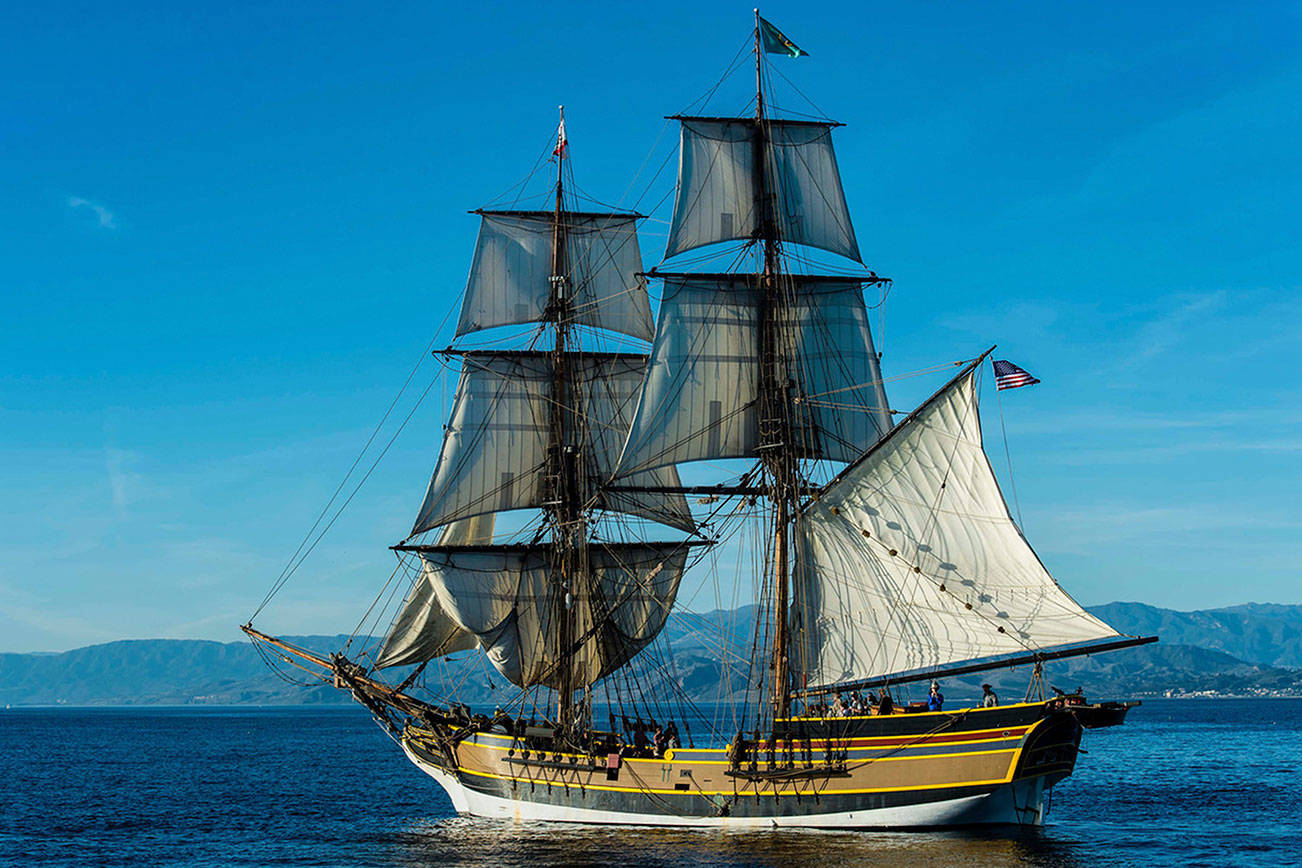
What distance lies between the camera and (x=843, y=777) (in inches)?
1848

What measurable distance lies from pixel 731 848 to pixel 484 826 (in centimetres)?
1404

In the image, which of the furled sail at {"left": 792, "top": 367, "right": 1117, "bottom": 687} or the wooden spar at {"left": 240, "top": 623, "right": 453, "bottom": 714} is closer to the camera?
the furled sail at {"left": 792, "top": 367, "right": 1117, "bottom": 687}

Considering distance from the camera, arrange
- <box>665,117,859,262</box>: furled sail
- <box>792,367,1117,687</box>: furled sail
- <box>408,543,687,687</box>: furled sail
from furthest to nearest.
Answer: <box>408,543,687,687</box>: furled sail
<box>665,117,859,262</box>: furled sail
<box>792,367,1117,687</box>: furled sail

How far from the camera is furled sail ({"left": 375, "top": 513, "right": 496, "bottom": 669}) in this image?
6131 cm

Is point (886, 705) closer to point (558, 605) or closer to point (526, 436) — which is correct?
point (558, 605)

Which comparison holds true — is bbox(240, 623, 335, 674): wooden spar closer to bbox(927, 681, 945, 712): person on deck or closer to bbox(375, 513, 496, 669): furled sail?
bbox(375, 513, 496, 669): furled sail

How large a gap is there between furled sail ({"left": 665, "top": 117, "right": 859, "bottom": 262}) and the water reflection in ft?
85.4

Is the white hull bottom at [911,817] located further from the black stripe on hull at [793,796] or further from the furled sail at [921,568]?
the furled sail at [921,568]

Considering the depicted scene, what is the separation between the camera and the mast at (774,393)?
52250mm

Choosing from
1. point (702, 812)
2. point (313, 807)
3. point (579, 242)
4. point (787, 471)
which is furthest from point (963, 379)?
point (313, 807)

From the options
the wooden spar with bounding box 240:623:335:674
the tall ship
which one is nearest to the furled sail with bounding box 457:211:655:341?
the tall ship

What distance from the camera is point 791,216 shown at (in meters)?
57.5

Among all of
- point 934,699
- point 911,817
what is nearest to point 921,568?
point 934,699

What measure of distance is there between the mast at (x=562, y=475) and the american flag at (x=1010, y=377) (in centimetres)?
2256
